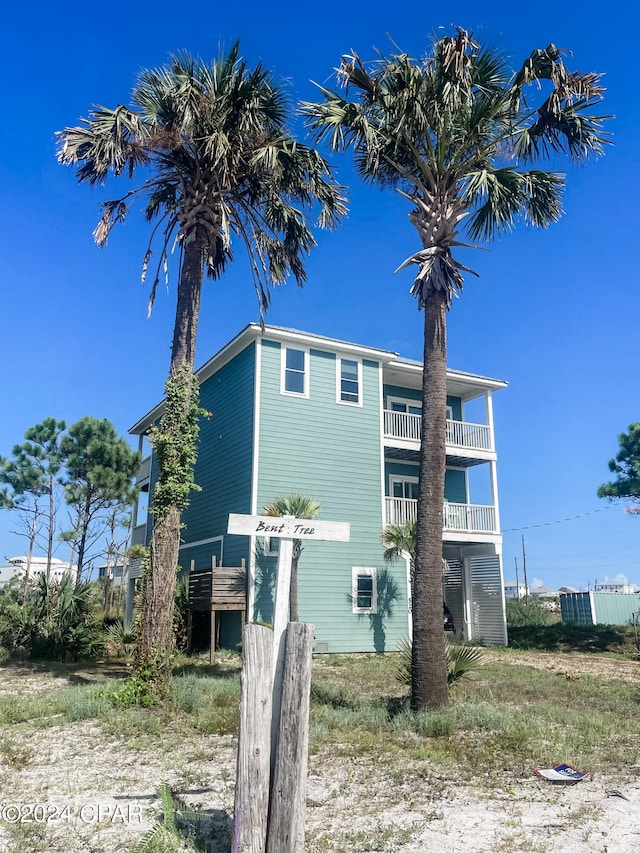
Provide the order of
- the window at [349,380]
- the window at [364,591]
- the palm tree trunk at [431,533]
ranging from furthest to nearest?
the window at [349,380] < the window at [364,591] < the palm tree trunk at [431,533]

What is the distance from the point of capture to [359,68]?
1041 cm

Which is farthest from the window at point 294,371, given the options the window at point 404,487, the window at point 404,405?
the window at point 404,487

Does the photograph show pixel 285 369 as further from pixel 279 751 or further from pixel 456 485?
pixel 279 751

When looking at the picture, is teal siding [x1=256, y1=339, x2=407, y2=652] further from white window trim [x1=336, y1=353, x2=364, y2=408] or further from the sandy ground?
the sandy ground

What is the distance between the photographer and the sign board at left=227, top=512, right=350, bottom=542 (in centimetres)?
527

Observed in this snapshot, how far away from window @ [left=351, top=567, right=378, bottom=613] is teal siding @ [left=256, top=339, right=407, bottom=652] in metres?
0.15

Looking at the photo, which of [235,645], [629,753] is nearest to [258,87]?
→ [629,753]

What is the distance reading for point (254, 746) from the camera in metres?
4.31

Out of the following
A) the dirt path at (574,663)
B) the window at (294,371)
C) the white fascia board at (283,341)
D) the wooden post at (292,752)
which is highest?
the white fascia board at (283,341)

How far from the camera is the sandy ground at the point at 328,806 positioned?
457 centimetres

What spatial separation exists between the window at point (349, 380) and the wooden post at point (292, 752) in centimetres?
1525

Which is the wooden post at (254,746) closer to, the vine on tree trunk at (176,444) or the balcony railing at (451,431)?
the vine on tree trunk at (176,444)

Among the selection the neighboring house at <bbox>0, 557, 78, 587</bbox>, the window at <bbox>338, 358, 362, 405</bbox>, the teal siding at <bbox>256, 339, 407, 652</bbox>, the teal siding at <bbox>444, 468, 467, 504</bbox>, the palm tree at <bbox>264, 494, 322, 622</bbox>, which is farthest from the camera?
the neighboring house at <bbox>0, 557, 78, 587</bbox>

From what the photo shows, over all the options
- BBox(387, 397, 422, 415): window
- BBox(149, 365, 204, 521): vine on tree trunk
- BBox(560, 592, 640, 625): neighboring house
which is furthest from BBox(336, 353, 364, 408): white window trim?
BBox(560, 592, 640, 625): neighboring house
